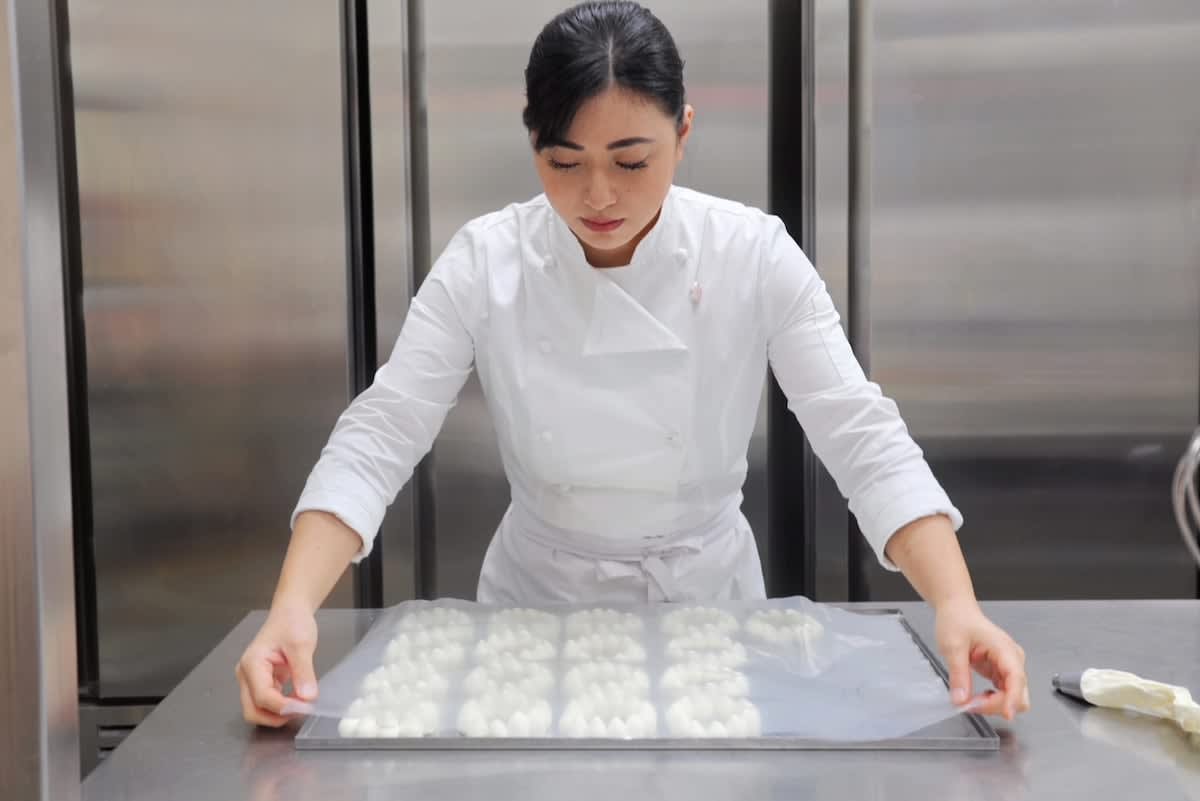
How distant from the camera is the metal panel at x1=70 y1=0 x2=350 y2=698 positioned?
84.0 inches

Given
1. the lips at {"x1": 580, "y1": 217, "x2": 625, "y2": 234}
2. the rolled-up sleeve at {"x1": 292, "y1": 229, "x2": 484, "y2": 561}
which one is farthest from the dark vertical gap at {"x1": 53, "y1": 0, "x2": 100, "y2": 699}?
the lips at {"x1": 580, "y1": 217, "x2": 625, "y2": 234}

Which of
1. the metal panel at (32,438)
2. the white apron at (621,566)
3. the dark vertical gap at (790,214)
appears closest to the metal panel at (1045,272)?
the dark vertical gap at (790,214)

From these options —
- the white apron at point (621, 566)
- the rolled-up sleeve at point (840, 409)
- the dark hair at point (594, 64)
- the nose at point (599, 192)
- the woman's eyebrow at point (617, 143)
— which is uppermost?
the dark hair at point (594, 64)

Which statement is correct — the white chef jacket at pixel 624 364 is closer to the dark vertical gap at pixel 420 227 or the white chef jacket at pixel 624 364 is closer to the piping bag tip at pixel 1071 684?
the piping bag tip at pixel 1071 684

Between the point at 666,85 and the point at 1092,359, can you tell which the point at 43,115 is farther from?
the point at 1092,359

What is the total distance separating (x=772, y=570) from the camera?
2.34 metres

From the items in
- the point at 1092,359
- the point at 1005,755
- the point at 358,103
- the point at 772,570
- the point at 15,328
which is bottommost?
the point at 772,570

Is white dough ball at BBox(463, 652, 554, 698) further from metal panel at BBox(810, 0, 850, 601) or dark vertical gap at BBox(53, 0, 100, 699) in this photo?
dark vertical gap at BBox(53, 0, 100, 699)

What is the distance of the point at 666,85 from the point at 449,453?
125 cm

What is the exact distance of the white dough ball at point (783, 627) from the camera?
117 centimetres

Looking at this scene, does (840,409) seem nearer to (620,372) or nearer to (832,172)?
(620,372)

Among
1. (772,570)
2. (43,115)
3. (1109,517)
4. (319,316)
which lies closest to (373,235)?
(319,316)

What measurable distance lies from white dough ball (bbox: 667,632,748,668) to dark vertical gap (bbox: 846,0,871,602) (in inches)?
45.1

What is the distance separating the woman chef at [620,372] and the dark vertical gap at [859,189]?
2.48ft
